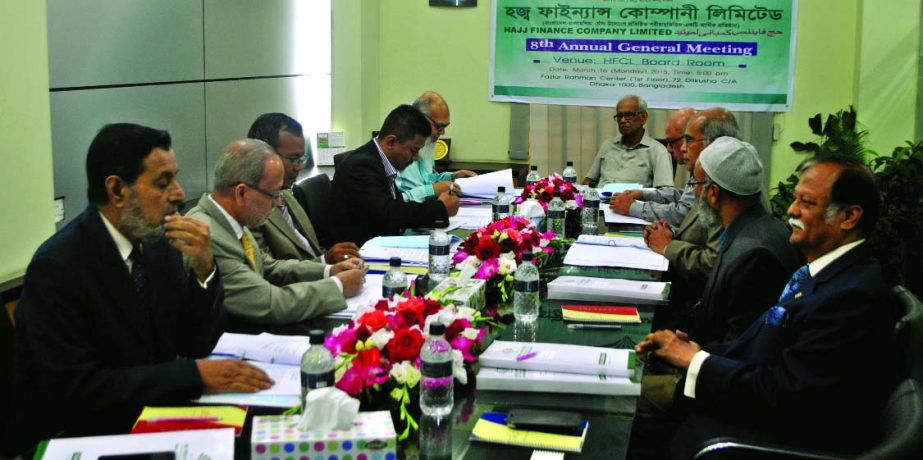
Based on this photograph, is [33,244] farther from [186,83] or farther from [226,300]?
[186,83]

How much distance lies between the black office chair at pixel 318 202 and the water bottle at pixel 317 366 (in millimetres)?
2643

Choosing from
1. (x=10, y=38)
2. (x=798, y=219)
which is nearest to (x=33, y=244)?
(x=10, y=38)

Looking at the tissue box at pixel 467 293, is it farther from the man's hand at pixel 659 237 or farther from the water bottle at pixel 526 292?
the man's hand at pixel 659 237

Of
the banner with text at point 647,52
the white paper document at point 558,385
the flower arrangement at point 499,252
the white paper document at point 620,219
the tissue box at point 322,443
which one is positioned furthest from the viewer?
the banner with text at point 647,52

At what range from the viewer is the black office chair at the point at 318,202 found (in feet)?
14.8

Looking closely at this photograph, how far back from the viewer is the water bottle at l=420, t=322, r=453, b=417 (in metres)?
1.97

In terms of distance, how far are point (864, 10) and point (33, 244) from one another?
19.5 ft

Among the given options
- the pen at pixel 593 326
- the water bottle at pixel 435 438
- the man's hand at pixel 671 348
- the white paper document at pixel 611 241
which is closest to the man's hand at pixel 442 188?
the white paper document at pixel 611 241

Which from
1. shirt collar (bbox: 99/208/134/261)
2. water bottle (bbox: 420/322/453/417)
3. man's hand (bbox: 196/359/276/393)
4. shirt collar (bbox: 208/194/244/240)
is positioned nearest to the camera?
water bottle (bbox: 420/322/453/417)

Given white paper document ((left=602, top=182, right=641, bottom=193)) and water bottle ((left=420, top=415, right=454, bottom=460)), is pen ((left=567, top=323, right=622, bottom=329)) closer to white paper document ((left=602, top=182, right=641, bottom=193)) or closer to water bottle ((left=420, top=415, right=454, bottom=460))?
water bottle ((left=420, top=415, right=454, bottom=460))

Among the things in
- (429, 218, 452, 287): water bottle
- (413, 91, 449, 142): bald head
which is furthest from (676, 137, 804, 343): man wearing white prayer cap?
(413, 91, 449, 142): bald head

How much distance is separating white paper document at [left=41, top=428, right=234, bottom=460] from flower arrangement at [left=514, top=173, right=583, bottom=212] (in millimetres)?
3166

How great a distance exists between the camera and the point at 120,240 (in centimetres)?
232

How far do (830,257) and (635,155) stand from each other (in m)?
3.95
